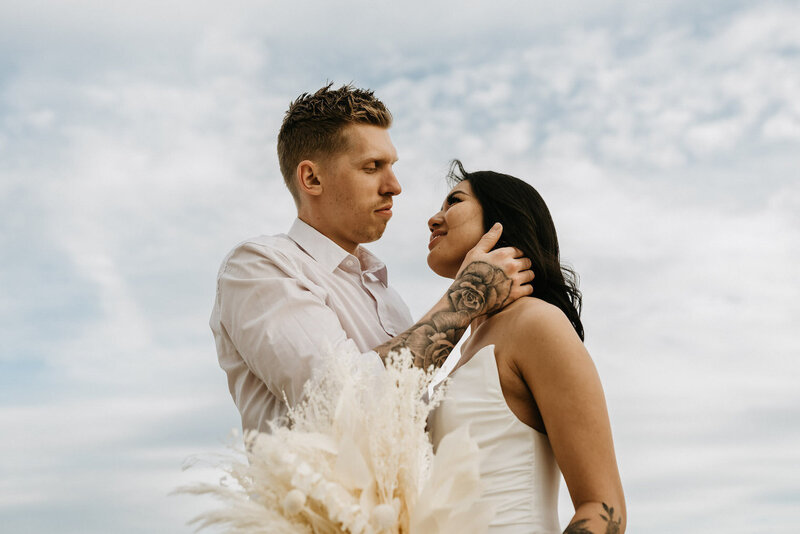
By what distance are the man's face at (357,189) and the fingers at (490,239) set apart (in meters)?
1.18

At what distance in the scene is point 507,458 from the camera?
3.47 metres

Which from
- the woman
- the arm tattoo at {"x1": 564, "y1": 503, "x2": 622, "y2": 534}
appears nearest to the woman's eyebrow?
the woman

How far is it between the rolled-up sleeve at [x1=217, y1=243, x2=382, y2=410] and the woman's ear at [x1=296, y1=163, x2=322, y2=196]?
85cm

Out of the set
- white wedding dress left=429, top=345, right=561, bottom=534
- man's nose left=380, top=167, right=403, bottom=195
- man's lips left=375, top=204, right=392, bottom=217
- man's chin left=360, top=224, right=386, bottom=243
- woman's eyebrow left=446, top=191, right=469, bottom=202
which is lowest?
white wedding dress left=429, top=345, right=561, bottom=534

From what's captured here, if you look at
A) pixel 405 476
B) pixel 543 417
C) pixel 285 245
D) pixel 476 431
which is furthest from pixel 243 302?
pixel 405 476

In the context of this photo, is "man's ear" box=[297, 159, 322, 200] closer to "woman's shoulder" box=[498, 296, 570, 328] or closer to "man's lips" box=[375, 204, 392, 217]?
"man's lips" box=[375, 204, 392, 217]

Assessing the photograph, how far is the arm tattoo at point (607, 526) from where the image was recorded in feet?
9.98

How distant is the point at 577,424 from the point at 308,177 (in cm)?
264

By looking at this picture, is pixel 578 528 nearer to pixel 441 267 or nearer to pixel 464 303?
pixel 464 303

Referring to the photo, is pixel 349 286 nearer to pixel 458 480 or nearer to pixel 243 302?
pixel 243 302

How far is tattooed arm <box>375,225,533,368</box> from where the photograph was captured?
3.67 metres

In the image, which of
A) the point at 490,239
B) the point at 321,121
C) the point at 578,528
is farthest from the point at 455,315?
the point at 321,121

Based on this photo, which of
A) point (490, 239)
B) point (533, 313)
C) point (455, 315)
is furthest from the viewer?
point (490, 239)

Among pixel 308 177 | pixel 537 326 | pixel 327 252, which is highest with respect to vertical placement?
pixel 308 177
